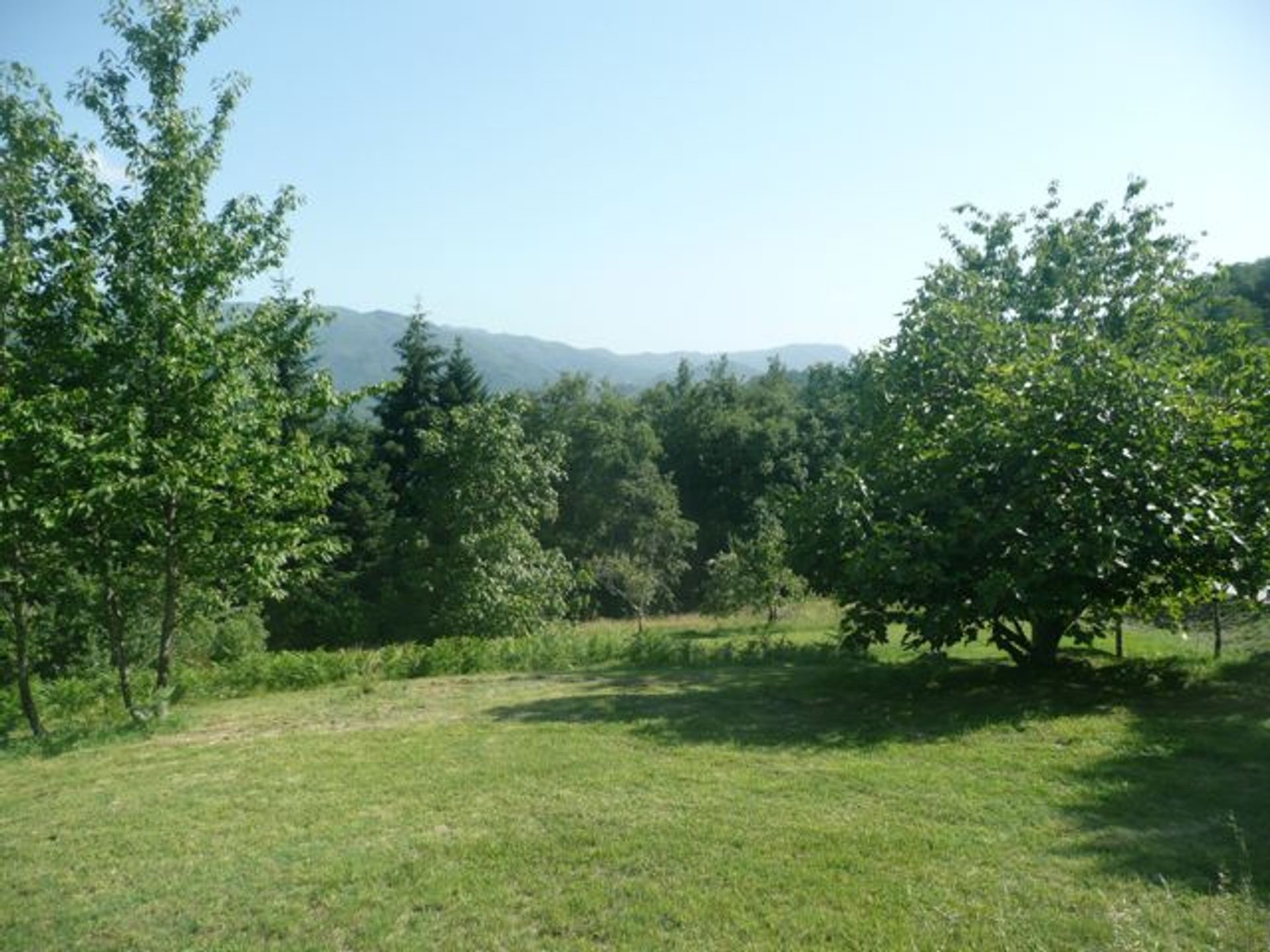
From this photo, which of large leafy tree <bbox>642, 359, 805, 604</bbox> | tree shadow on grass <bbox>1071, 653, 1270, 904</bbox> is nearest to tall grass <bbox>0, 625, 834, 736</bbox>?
tree shadow on grass <bbox>1071, 653, 1270, 904</bbox>

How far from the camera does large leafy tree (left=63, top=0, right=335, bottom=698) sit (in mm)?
9922

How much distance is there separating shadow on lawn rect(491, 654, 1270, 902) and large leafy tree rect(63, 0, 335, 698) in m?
3.99

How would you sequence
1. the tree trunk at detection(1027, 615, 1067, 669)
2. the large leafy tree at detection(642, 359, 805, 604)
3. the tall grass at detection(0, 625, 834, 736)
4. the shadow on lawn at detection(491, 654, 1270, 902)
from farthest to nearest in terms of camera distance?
the large leafy tree at detection(642, 359, 805, 604), the tall grass at detection(0, 625, 834, 736), the tree trunk at detection(1027, 615, 1067, 669), the shadow on lawn at detection(491, 654, 1270, 902)

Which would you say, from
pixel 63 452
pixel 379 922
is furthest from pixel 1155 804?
pixel 63 452

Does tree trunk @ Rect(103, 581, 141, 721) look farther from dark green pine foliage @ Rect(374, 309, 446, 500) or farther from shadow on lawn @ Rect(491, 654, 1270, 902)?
dark green pine foliage @ Rect(374, 309, 446, 500)

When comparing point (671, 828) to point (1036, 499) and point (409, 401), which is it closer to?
point (1036, 499)

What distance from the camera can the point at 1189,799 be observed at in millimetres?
6156

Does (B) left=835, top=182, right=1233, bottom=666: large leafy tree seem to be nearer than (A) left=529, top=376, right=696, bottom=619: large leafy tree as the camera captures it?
Yes

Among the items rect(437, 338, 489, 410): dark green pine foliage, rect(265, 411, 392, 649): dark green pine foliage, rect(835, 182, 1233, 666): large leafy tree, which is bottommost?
rect(265, 411, 392, 649): dark green pine foliage

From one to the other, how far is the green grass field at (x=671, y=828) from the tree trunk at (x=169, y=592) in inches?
54.7

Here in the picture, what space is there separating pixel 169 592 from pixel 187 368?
2.91 m

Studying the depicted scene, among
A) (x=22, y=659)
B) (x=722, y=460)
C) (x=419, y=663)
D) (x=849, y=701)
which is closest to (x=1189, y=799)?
(x=849, y=701)

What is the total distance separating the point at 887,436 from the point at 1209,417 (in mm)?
3715

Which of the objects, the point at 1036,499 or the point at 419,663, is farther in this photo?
the point at 419,663
